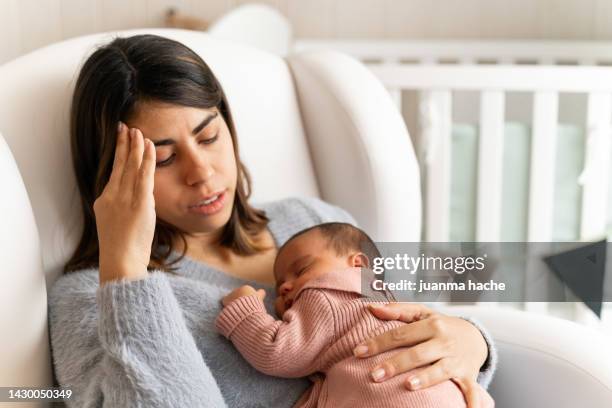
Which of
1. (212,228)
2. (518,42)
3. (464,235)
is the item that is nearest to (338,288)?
(212,228)

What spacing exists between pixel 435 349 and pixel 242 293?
0.25 m

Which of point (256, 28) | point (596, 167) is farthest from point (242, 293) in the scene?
point (256, 28)

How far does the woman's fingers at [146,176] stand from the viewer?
845 millimetres

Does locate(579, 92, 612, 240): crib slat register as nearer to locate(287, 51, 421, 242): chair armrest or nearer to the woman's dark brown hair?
locate(287, 51, 421, 242): chair armrest

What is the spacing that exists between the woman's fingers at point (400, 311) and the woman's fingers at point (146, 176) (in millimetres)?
299

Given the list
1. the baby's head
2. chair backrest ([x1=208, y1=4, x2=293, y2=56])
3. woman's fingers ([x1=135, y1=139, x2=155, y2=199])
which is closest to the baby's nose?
the baby's head

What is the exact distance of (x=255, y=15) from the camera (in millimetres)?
2264

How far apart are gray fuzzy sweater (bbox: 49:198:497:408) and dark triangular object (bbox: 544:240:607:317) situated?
0.51m

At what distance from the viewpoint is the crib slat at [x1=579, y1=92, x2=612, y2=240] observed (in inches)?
65.9

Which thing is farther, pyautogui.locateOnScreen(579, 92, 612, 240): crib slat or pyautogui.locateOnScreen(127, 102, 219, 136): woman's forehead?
pyautogui.locateOnScreen(579, 92, 612, 240): crib slat

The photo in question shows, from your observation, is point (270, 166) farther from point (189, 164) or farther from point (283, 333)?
point (283, 333)

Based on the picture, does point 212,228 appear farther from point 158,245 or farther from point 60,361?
point 60,361

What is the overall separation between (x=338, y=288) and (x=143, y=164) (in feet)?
0.89

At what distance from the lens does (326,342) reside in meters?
0.88
